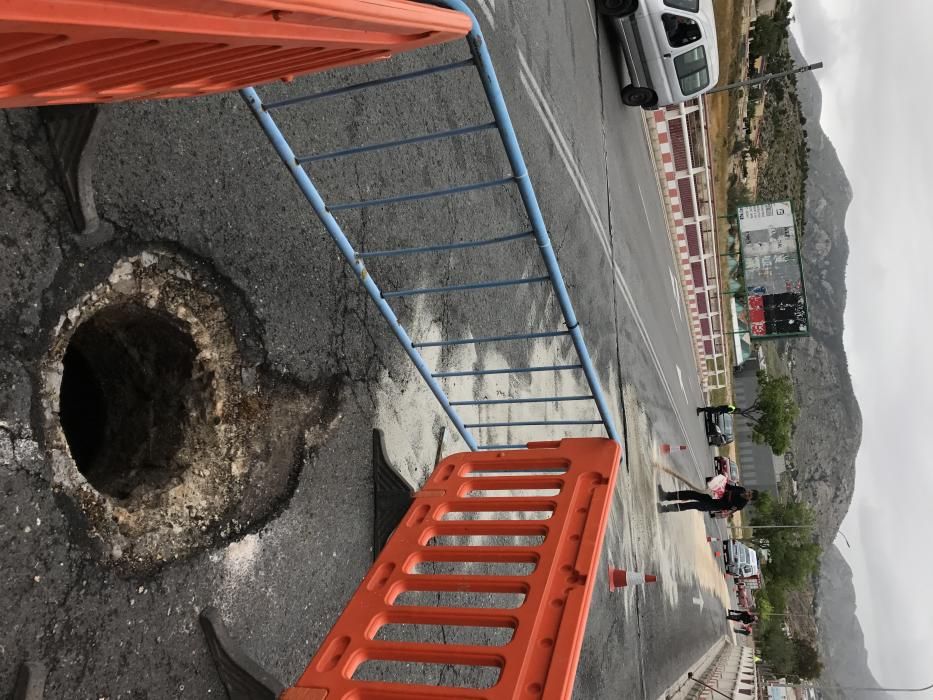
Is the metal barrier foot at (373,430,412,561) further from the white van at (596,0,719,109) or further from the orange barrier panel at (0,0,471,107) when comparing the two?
the white van at (596,0,719,109)

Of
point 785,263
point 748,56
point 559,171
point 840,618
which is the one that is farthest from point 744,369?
point 840,618

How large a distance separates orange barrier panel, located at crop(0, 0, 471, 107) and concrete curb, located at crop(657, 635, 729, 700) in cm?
1002

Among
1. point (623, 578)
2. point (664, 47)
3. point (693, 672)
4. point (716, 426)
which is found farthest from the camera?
point (716, 426)

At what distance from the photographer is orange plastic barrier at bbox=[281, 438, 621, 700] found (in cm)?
286

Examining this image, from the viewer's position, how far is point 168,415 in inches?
131

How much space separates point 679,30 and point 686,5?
49cm

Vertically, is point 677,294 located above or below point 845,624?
above

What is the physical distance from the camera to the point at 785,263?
57.7ft

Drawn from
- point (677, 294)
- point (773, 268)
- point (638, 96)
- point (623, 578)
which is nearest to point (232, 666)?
point (623, 578)

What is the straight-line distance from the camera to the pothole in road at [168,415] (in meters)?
3.02

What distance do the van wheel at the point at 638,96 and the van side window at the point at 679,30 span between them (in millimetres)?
900

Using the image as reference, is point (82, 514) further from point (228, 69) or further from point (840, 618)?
point (840, 618)

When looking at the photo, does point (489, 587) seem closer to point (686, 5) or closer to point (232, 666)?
point (232, 666)

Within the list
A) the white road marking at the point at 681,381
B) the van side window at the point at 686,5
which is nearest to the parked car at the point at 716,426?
the white road marking at the point at 681,381
